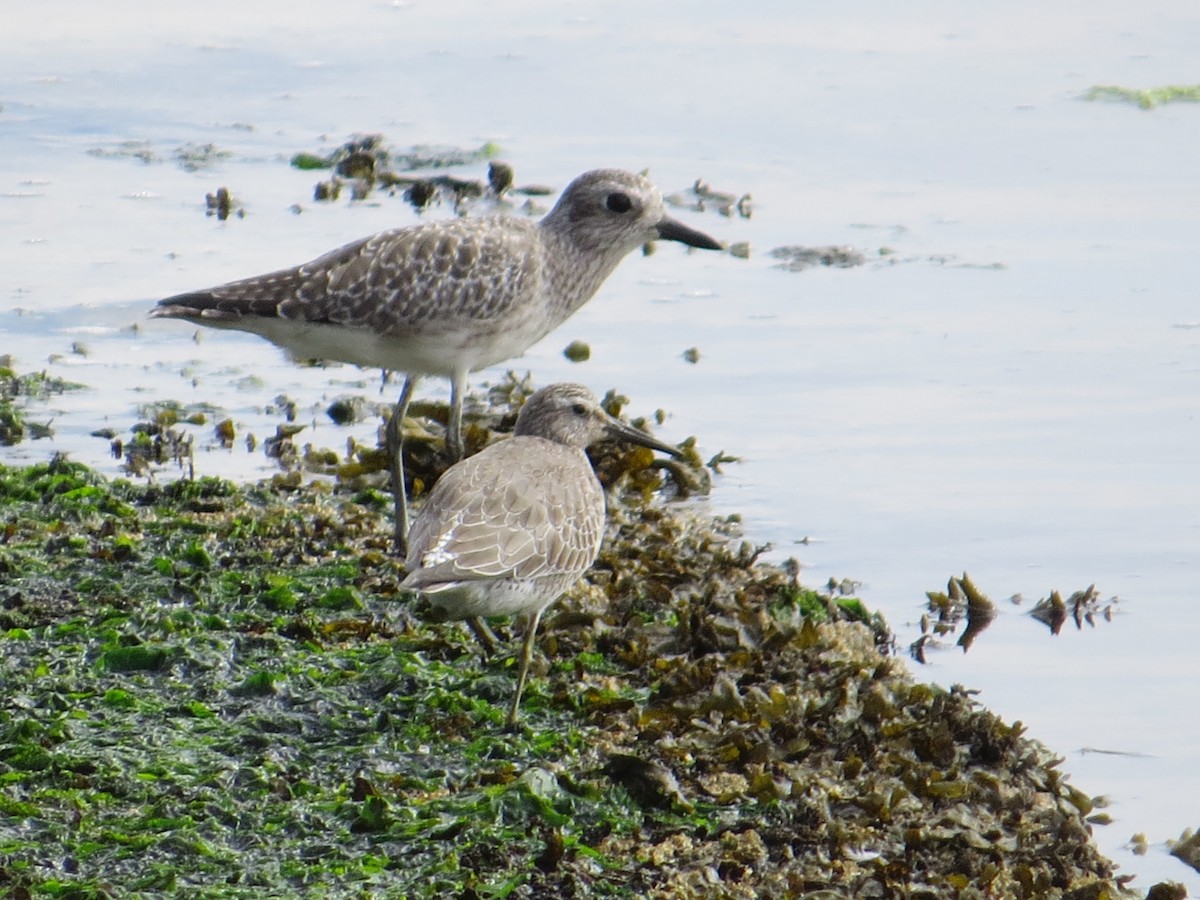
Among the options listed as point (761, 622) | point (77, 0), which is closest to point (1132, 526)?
point (761, 622)

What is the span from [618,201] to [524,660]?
302 centimetres

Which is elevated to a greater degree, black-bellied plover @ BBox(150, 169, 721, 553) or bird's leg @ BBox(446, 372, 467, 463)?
black-bellied plover @ BBox(150, 169, 721, 553)

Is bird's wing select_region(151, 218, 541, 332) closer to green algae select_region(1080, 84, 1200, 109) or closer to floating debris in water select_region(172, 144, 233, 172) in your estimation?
floating debris in water select_region(172, 144, 233, 172)

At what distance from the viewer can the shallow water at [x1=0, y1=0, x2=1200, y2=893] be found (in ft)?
23.7

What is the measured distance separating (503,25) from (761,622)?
1052 cm

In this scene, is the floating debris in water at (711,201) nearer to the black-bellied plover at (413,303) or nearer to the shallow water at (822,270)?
the shallow water at (822,270)

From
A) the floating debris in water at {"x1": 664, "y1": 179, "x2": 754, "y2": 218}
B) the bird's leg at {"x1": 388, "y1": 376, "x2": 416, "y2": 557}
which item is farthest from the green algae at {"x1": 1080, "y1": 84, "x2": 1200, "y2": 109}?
the bird's leg at {"x1": 388, "y1": 376, "x2": 416, "y2": 557}

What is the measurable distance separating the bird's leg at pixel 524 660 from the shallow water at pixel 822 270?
5.34 ft

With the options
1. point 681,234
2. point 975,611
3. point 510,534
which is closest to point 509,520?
point 510,534

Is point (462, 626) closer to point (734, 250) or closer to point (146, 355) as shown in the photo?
point (146, 355)

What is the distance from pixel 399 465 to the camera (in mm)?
7113

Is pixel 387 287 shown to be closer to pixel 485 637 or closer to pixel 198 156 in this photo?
pixel 485 637

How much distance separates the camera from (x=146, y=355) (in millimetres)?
9133

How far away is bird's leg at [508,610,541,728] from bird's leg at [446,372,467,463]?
6.16 feet
